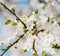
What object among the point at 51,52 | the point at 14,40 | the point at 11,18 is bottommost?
the point at 51,52

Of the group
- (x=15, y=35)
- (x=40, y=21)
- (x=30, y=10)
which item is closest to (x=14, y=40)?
(x=15, y=35)

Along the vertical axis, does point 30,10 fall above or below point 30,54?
above

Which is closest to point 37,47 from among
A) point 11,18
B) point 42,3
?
point 11,18

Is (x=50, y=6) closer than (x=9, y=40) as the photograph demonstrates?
No

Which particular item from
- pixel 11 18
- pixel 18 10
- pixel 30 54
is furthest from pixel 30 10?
pixel 30 54

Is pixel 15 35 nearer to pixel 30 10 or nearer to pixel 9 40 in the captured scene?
pixel 9 40

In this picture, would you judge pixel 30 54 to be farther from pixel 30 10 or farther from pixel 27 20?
pixel 30 10

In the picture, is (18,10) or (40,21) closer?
(40,21)
